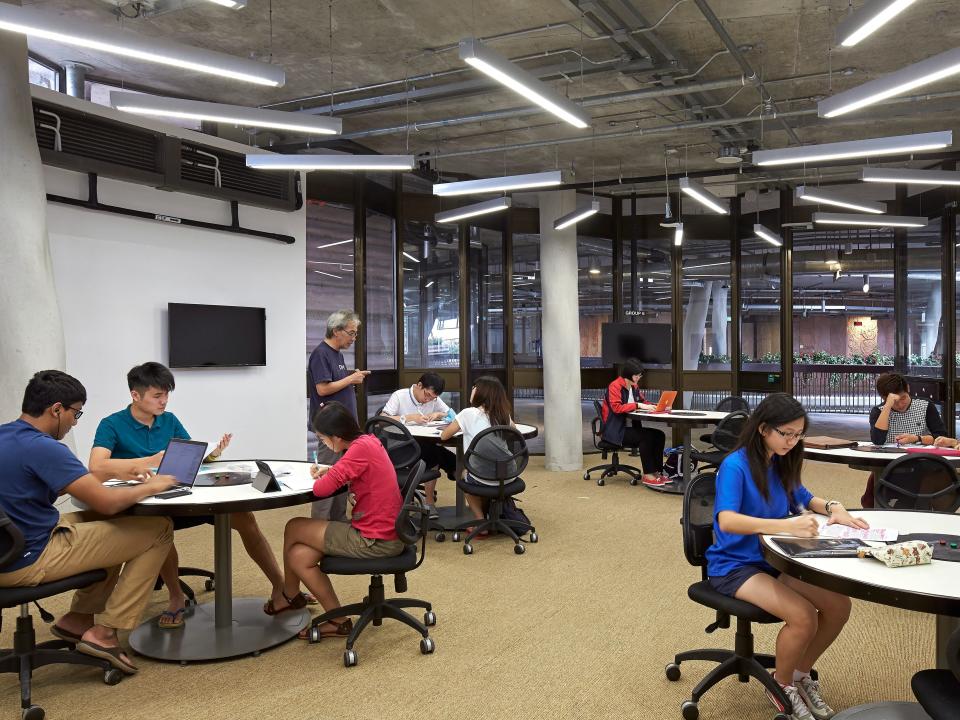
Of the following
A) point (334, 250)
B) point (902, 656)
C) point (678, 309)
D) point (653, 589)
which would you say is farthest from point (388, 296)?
point (902, 656)

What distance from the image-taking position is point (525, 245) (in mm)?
10172

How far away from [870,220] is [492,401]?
571 centimetres

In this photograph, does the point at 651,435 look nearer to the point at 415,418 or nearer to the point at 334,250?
the point at 415,418

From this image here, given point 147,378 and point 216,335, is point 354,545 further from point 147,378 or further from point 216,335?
point 216,335

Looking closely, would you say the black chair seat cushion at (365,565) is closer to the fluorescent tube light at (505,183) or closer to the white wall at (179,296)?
the white wall at (179,296)

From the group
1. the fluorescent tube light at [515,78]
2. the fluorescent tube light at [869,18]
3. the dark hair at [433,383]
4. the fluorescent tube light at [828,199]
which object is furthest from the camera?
the fluorescent tube light at [828,199]

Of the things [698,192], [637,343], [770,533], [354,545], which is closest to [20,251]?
[354,545]

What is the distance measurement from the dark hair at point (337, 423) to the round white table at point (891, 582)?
1947 millimetres

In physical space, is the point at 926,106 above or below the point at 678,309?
above

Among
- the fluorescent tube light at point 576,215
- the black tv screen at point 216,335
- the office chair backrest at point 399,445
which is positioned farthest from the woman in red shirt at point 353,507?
the fluorescent tube light at point 576,215

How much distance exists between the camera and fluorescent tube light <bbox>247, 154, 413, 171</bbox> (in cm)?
554

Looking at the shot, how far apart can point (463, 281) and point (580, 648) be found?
6569mm

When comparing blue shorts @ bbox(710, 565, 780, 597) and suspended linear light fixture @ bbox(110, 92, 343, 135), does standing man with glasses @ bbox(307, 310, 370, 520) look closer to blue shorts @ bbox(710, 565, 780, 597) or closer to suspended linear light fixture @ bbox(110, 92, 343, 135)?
suspended linear light fixture @ bbox(110, 92, 343, 135)

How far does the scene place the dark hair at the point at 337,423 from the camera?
3.61 m
